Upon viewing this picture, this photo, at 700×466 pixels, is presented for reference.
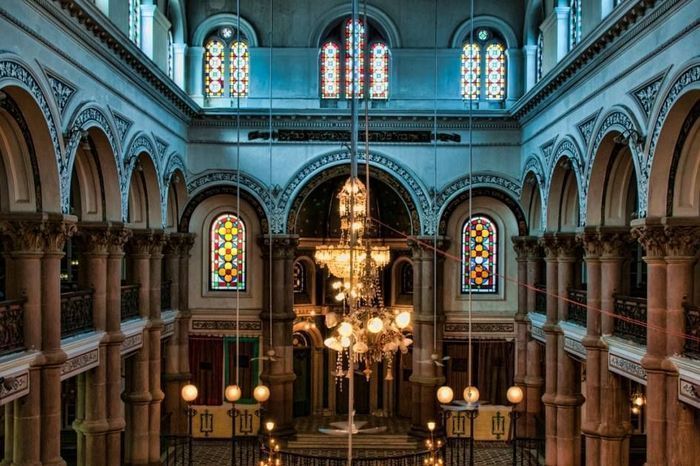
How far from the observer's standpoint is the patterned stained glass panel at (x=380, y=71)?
A: 23.3 meters

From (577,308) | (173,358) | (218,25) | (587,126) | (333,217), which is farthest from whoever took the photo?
(333,217)

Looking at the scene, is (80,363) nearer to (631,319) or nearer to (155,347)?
(155,347)

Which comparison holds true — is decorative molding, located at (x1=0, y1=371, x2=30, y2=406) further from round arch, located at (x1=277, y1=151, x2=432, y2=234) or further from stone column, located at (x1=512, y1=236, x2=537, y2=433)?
stone column, located at (x1=512, y1=236, x2=537, y2=433)

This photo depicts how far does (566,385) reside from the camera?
61.4ft

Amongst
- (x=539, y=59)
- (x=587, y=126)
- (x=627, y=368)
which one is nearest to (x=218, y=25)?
(x=539, y=59)

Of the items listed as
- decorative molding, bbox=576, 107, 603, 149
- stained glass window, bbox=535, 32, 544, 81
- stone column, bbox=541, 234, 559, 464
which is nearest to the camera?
decorative molding, bbox=576, 107, 603, 149

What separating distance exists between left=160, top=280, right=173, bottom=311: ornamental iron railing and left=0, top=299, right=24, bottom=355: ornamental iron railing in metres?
9.10

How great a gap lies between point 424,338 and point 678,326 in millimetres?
10588

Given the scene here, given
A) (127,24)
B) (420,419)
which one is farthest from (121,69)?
(420,419)

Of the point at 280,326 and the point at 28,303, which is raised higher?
the point at 28,303

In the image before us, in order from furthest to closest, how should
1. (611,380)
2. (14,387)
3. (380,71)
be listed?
(380,71), (611,380), (14,387)

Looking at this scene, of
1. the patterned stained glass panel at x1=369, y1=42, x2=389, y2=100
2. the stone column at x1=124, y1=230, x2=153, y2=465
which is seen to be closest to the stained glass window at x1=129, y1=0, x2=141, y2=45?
the stone column at x1=124, y1=230, x2=153, y2=465

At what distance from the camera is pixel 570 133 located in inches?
700

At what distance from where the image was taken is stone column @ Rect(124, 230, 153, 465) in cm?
1930
